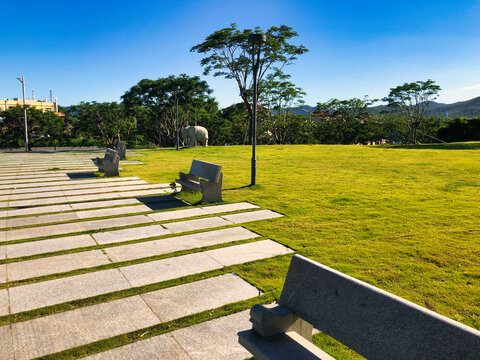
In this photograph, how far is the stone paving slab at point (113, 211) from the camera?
6.87m

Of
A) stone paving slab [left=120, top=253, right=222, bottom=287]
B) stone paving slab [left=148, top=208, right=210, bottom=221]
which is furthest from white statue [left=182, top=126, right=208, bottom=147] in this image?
stone paving slab [left=120, top=253, right=222, bottom=287]

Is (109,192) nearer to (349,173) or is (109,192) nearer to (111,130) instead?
(349,173)

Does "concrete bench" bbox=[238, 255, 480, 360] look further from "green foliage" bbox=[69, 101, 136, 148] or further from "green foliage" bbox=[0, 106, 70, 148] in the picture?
"green foliage" bbox=[69, 101, 136, 148]

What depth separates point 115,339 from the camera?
9.22 feet

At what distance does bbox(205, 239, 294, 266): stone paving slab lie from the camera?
4.52 metres

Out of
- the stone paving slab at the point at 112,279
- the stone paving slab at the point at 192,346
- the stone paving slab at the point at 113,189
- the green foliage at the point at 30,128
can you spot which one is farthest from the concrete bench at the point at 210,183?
the green foliage at the point at 30,128

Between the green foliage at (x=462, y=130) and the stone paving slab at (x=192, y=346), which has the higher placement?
the green foliage at (x=462, y=130)

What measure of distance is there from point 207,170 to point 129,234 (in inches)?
113

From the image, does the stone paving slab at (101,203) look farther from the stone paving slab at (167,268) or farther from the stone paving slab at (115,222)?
the stone paving slab at (167,268)

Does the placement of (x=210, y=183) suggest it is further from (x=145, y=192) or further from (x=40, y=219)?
(x=40, y=219)

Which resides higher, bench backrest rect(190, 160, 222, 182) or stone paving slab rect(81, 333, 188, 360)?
bench backrest rect(190, 160, 222, 182)

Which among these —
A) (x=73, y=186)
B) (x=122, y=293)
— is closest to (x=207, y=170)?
(x=122, y=293)

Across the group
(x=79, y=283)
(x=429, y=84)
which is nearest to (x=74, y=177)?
(x=79, y=283)

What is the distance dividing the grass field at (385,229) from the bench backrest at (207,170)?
0.71 meters
